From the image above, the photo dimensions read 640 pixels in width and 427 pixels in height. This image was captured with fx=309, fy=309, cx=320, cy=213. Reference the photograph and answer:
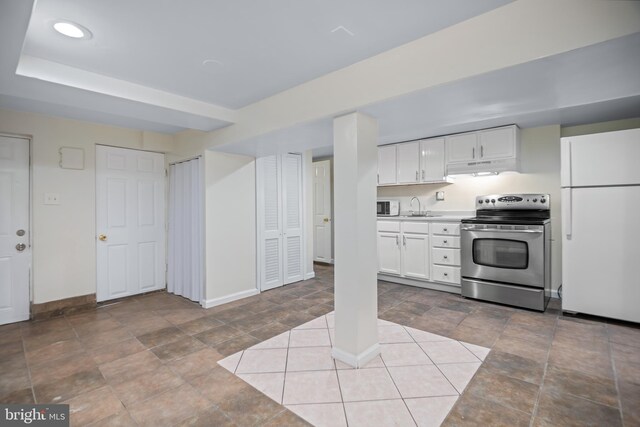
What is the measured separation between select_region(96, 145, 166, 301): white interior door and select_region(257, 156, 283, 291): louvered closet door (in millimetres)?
1477

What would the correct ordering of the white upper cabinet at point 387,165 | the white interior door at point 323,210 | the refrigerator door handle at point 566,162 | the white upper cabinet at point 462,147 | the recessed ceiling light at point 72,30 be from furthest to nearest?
the white interior door at point 323,210, the white upper cabinet at point 387,165, the white upper cabinet at point 462,147, the refrigerator door handle at point 566,162, the recessed ceiling light at point 72,30

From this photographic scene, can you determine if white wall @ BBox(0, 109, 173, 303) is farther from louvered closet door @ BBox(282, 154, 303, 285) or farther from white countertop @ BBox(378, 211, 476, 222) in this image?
white countertop @ BBox(378, 211, 476, 222)

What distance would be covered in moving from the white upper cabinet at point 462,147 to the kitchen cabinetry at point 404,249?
1.01m

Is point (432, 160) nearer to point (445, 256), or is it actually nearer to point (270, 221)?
point (445, 256)

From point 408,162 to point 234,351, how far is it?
11.7ft

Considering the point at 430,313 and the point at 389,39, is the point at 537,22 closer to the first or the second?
the point at 389,39

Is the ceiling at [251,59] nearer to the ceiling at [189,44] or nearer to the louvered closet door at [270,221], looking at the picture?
the ceiling at [189,44]

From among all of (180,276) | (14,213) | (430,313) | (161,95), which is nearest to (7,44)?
(161,95)

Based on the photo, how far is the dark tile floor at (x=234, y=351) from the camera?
1842mm

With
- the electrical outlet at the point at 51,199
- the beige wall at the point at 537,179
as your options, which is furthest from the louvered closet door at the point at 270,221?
the beige wall at the point at 537,179

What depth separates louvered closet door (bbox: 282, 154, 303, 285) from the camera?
186 inches

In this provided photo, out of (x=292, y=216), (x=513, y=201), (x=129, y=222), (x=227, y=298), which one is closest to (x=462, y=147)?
(x=513, y=201)

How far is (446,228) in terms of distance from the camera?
4.22 meters

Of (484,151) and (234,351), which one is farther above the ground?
(484,151)
